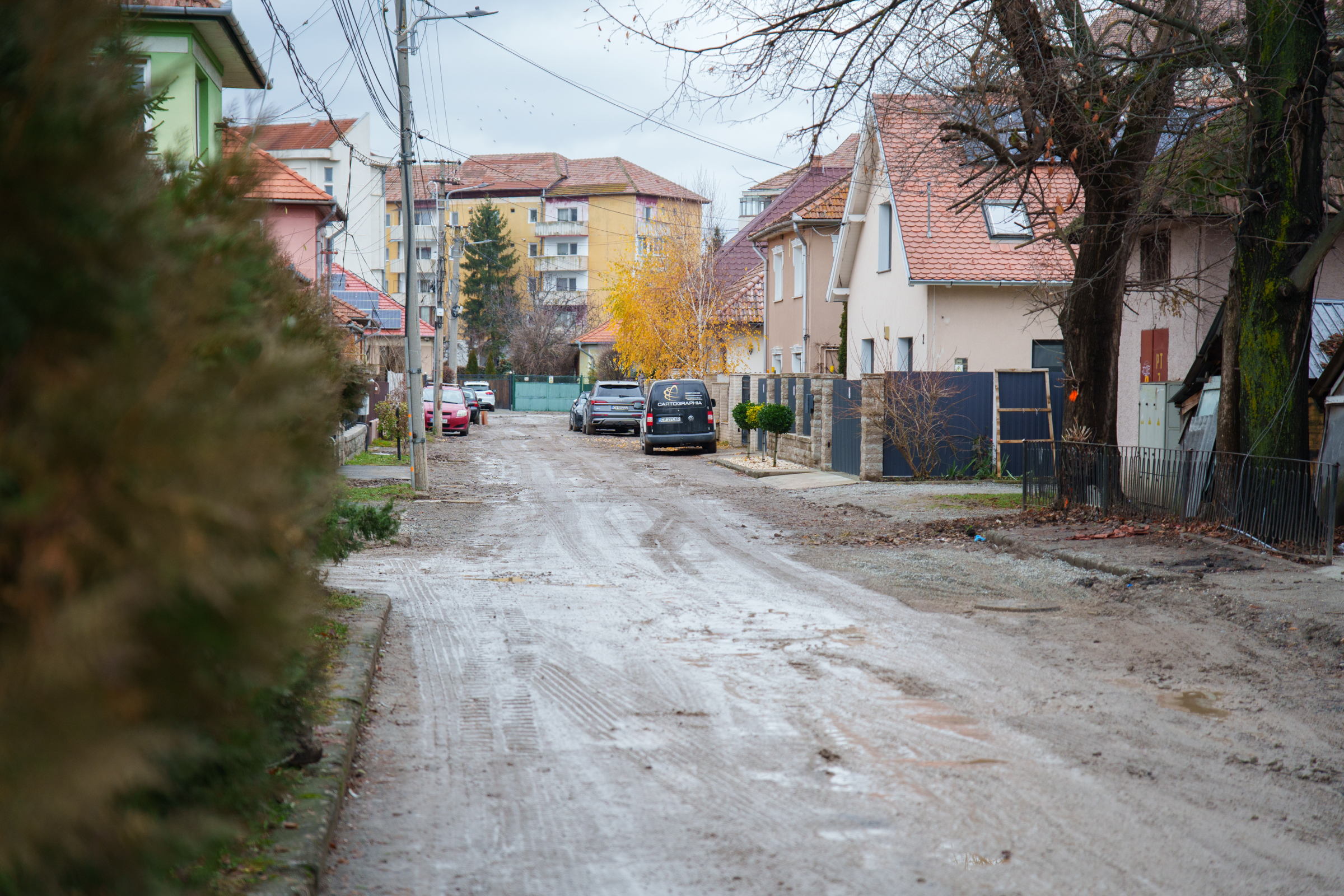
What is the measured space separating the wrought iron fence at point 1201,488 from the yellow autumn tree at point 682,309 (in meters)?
26.2

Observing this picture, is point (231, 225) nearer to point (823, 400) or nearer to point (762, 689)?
point (762, 689)

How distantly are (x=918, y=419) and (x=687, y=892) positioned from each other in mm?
17400

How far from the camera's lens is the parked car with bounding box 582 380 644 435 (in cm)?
3928

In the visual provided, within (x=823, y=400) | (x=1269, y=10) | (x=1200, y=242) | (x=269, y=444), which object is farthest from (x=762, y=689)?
(x=823, y=400)

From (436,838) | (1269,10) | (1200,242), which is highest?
(1269,10)

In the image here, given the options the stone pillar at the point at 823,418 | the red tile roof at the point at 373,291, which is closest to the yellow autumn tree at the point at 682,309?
the red tile roof at the point at 373,291

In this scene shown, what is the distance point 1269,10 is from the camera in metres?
11.2

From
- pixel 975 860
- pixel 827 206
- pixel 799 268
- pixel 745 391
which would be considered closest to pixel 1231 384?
pixel 975 860

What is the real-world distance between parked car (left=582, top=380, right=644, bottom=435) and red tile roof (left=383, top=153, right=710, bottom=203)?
167ft

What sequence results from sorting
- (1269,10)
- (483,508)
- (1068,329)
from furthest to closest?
(483,508) < (1068,329) < (1269,10)

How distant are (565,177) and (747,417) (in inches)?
2761

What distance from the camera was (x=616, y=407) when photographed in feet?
129

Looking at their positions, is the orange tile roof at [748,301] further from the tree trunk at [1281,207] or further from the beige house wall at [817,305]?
the tree trunk at [1281,207]

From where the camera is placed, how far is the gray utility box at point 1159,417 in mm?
15945
